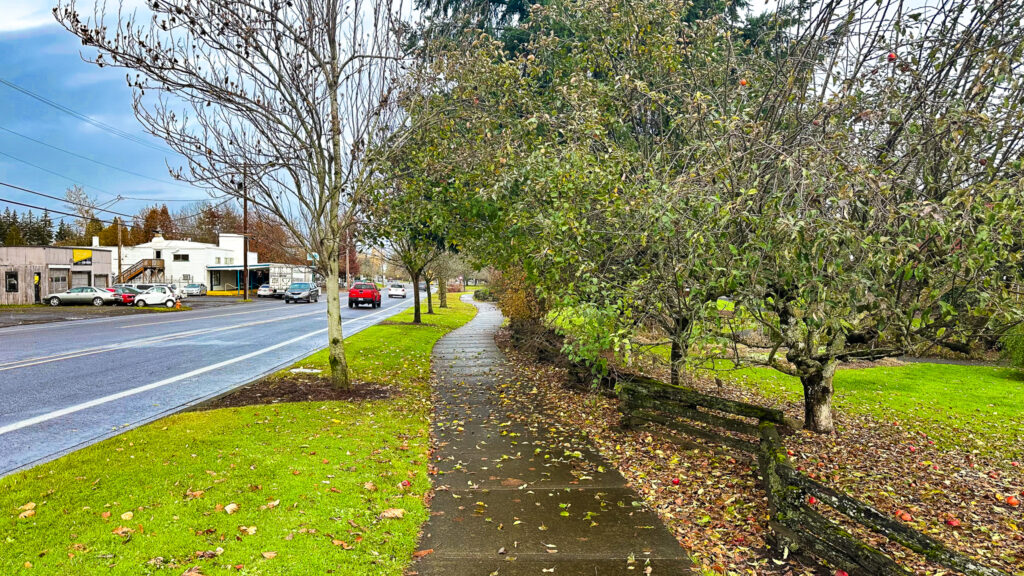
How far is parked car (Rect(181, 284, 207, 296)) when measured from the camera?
57469 millimetres

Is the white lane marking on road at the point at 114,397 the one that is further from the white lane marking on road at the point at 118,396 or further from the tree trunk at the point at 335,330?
the tree trunk at the point at 335,330

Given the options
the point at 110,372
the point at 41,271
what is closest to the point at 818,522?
the point at 110,372

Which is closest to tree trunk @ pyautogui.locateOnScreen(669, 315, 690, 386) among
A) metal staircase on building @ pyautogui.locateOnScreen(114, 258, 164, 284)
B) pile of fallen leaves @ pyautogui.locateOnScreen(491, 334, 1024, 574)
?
pile of fallen leaves @ pyautogui.locateOnScreen(491, 334, 1024, 574)

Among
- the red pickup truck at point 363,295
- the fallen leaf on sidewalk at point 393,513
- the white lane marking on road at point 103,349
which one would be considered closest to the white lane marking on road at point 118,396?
the white lane marking on road at point 103,349

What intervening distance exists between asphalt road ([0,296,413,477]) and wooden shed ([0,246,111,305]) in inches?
838

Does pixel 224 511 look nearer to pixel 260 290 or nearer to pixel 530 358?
pixel 530 358

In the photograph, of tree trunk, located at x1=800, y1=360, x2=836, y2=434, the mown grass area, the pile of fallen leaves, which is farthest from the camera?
the mown grass area

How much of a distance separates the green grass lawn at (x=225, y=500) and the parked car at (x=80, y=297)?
38.4 m

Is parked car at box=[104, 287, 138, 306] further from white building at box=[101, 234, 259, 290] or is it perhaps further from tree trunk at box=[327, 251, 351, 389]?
tree trunk at box=[327, 251, 351, 389]

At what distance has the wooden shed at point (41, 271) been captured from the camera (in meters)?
37.6

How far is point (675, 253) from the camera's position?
19.2 ft

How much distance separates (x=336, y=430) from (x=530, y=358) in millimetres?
8275

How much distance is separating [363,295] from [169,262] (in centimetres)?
3522

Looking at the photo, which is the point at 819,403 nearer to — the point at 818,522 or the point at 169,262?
the point at 818,522
